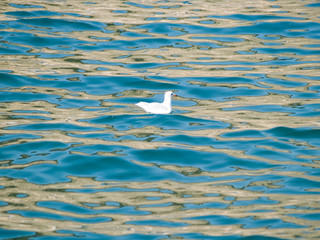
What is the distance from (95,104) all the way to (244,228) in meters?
6.16

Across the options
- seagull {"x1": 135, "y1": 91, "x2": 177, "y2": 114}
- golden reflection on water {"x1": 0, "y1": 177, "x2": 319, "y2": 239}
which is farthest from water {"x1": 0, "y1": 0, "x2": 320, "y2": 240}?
seagull {"x1": 135, "y1": 91, "x2": 177, "y2": 114}

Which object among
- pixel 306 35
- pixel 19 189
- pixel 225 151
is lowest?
pixel 19 189

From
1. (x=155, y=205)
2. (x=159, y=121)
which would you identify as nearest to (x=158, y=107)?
(x=159, y=121)

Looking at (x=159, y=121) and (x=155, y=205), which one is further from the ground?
(x=159, y=121)

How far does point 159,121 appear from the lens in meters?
12.1

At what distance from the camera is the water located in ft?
27.2

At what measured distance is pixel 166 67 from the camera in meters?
15.3

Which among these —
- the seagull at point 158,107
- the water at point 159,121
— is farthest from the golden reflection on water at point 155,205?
the seagull at point 158,107

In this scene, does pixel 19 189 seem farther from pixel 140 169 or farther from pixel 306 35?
pixel 306 35

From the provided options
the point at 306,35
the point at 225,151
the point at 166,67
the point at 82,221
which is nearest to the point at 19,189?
the point at 82,221

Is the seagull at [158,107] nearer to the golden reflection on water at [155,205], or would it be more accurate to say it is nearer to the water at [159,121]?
the water at [159,121]

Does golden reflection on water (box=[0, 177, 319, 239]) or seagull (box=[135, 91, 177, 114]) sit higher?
seagull (box=[135, 91, 177, 114])

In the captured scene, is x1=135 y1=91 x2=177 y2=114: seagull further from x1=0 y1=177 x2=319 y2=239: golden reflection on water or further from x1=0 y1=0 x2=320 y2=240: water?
x1=0 y1=177 x2=319 y2=239: golden reflection on water

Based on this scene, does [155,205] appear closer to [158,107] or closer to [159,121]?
[159,121]
